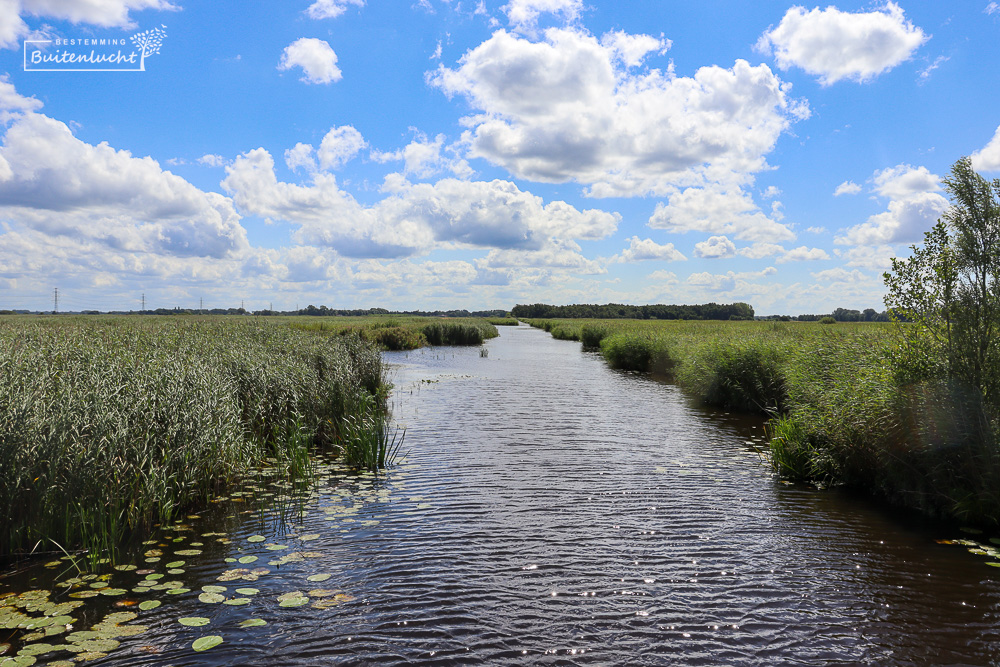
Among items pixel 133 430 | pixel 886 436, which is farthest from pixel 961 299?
pixel 133 430

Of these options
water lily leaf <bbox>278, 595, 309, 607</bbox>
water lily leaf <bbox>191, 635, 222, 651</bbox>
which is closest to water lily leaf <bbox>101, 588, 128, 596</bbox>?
water lily leaf <bbox>191, 635, 222, 651</bbox>

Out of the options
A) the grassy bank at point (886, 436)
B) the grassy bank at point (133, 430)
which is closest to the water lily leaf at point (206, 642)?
the grassy bank at point (133, 430)

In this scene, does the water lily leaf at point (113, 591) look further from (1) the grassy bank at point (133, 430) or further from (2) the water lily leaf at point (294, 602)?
(2) the water lily leaf at point (294, 602)

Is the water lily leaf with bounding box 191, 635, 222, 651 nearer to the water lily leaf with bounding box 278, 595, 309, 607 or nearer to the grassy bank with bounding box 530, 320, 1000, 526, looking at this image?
the water lily leaf with bounding box 278, 595, 309, 607

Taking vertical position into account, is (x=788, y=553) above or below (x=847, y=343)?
below

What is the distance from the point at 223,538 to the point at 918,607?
882 cm

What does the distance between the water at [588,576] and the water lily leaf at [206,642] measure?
2.9 inches

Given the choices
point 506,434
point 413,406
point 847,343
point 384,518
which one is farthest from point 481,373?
point 384,518

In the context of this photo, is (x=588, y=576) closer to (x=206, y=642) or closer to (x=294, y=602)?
(x=294, y=602)

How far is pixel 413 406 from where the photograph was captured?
1925 cm

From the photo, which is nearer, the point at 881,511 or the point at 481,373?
the point at 881,511

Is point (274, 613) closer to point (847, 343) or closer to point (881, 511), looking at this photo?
point (881, 511)

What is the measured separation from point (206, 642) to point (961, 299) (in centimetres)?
1150

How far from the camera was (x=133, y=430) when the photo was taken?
7.87m
